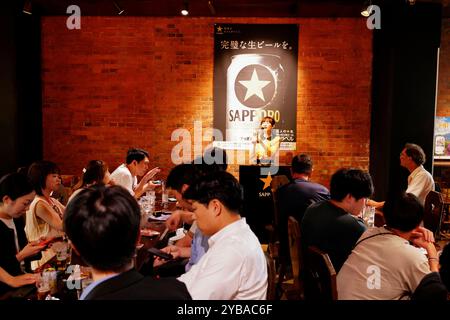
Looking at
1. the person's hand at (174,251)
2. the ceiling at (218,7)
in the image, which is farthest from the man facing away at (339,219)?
the ceiling at (218,7)

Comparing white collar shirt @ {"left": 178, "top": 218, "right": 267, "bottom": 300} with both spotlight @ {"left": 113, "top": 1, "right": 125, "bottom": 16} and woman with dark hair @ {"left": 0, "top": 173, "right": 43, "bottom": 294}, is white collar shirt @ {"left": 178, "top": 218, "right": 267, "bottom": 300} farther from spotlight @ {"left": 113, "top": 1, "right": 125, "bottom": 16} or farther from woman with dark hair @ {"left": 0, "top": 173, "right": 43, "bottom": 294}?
spotlight @ {"left": 113, "top": 1, "right": 125, "bottom": 16}

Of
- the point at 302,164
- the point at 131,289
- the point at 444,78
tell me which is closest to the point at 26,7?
the point at 302,164

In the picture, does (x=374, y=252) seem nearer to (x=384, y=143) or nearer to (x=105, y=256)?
(x=105, y=256)

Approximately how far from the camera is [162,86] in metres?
6.84

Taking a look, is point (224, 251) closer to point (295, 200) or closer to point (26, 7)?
point (295, 200)

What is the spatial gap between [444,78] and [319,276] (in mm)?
6536

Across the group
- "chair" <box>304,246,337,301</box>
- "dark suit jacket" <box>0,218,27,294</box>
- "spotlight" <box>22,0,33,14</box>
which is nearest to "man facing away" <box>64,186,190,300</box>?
"chair" <box>304,246,337,301</box>

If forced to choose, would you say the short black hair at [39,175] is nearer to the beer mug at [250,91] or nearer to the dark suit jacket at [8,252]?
the dark suit jacket at [8,252]

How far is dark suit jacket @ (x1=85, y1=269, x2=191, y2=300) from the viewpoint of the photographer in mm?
1197

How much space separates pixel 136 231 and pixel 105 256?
0.11m

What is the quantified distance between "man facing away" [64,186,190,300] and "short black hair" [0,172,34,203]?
57.8 inches

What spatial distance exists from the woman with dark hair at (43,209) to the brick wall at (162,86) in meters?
3.46

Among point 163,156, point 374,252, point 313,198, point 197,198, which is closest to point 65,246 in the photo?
point 197,198
